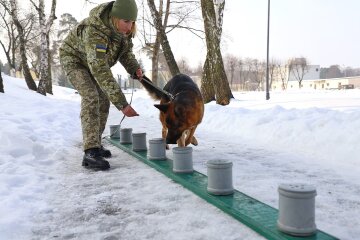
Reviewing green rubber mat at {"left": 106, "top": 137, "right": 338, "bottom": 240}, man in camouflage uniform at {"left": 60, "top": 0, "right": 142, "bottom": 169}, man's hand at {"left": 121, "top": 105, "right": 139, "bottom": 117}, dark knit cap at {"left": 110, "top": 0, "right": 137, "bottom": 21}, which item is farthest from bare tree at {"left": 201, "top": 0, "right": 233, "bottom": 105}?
green rubber mat at {"left": 106, "top": 137, "right": 338, "bottom": 240}

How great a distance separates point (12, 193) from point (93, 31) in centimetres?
185

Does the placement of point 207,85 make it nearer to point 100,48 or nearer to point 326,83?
point 100,48

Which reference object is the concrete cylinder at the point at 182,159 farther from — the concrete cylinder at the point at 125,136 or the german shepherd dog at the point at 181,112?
the concrete cylinder at the point at 125,136

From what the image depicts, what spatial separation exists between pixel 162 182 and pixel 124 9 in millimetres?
1846

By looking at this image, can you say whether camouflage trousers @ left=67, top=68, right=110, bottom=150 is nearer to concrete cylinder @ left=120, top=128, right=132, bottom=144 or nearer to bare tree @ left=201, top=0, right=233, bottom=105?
concrete cylinder @ left=120, top=128, right=132, bottom=144

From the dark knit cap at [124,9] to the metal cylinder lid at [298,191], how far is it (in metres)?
2.55

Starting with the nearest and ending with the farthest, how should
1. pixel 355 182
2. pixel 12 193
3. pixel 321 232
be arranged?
1. pixel 321 232
2. pixel 12 193
3. pixel 355 182

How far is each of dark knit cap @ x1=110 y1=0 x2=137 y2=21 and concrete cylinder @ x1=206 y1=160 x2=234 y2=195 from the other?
193 centimetres

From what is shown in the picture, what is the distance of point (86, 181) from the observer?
3.51 m

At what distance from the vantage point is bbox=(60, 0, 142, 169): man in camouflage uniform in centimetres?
373

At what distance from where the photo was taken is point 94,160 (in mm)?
3953

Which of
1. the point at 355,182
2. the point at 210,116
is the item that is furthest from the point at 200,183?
the point at 210,116

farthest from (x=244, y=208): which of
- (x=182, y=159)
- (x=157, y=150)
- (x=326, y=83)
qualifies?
(x=326, y=83)

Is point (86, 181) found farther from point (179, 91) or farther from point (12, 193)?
point (179, 91)
